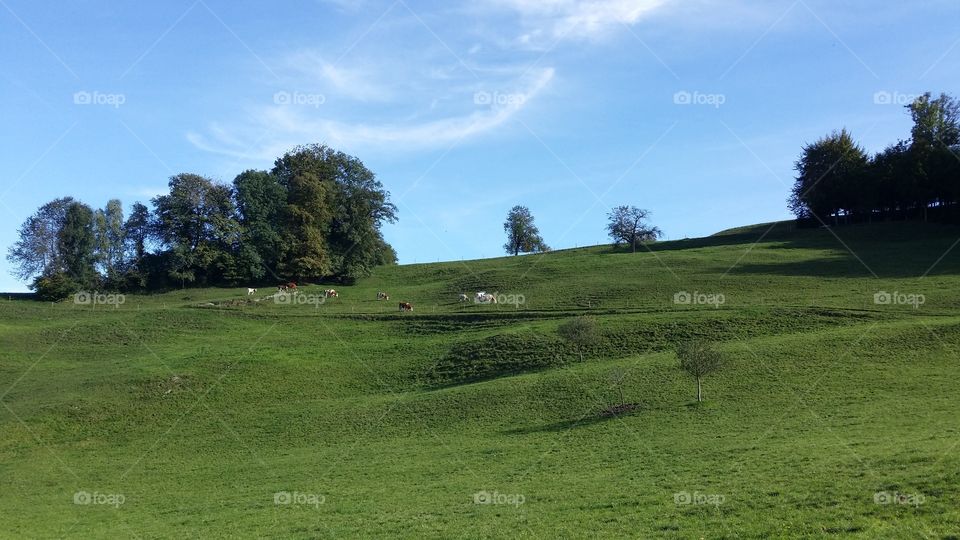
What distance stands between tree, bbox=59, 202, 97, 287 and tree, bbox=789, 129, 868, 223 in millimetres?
100356

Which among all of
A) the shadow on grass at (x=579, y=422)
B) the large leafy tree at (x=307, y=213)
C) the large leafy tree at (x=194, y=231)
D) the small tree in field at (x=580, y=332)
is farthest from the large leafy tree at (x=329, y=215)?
the shadow on grass at (x=579, y=422)

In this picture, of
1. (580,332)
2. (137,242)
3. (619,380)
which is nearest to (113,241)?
(137,242)

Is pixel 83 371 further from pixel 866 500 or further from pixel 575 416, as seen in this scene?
pixel 866 500

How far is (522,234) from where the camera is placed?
152 metres

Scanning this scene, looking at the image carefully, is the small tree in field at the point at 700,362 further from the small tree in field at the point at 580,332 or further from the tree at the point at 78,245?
the tree at the point at 78,245

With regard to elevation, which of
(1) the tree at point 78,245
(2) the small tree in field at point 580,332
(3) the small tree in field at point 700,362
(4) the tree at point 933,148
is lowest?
(3) the small tree in field at point 700,362

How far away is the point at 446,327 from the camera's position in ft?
207

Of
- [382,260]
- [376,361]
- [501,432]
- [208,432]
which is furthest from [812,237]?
[208,432]

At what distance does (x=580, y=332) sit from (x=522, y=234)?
10311cm

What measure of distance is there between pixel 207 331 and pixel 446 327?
21.9m

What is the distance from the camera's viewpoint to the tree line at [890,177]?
316 feet

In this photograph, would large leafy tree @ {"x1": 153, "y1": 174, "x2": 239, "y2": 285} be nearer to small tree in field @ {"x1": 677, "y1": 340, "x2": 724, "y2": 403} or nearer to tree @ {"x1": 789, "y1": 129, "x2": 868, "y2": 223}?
small tree in field @ {"x1": 677, "y1": 340, "x2": 724, "y2": 403}

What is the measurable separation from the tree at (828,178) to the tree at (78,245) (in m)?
100

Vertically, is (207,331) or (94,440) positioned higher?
(207,331)
